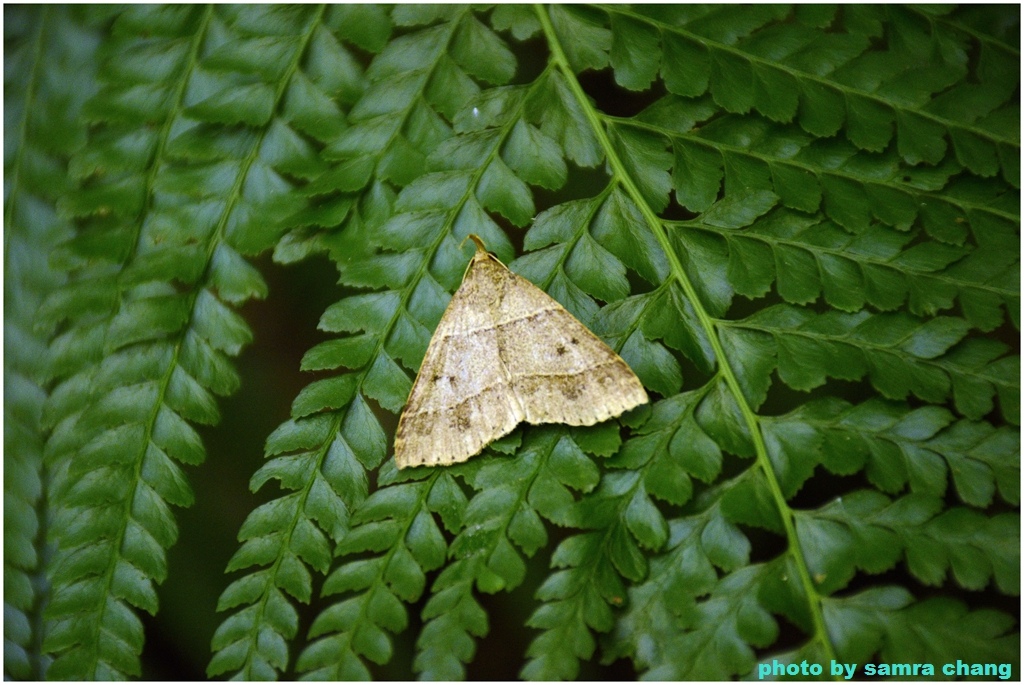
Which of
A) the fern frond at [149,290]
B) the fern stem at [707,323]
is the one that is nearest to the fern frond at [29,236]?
the fern frond at [149,290]

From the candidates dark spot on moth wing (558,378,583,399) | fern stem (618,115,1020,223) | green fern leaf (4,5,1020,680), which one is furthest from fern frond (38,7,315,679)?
fern stem (618,115,1020,223)

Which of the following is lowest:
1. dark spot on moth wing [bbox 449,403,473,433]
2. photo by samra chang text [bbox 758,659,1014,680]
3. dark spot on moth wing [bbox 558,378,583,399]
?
photo by samra chang text [bbox 758,659,1014,680]

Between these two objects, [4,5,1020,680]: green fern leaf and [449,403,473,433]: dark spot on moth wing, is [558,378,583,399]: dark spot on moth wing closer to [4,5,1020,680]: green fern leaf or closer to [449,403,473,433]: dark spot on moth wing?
[4,5,1020,680]: green fern leaf

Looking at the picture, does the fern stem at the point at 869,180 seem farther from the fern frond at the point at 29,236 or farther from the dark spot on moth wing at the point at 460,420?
the fern frond at the point at 29,236

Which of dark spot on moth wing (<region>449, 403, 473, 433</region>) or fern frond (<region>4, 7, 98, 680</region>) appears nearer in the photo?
dark spot on moth wing (<region>449, 403, 473, 433</region>)

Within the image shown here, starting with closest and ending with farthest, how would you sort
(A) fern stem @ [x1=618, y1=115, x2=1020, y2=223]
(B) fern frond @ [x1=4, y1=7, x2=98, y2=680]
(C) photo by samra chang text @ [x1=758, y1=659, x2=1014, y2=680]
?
(C) photo by samra chang text @ [x1=758, y1=659, x2=1014, y2=680] < (A) fern stem @ [x1=618, y1=115, x2=1020, y2=223] < (B) fern frond @ [x1=4, y1=7, x2=98, y2=680]

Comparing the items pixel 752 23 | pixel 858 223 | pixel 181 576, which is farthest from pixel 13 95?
pixel 858 223

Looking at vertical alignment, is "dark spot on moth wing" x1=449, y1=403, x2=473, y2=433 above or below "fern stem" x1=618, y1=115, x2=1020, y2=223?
below
